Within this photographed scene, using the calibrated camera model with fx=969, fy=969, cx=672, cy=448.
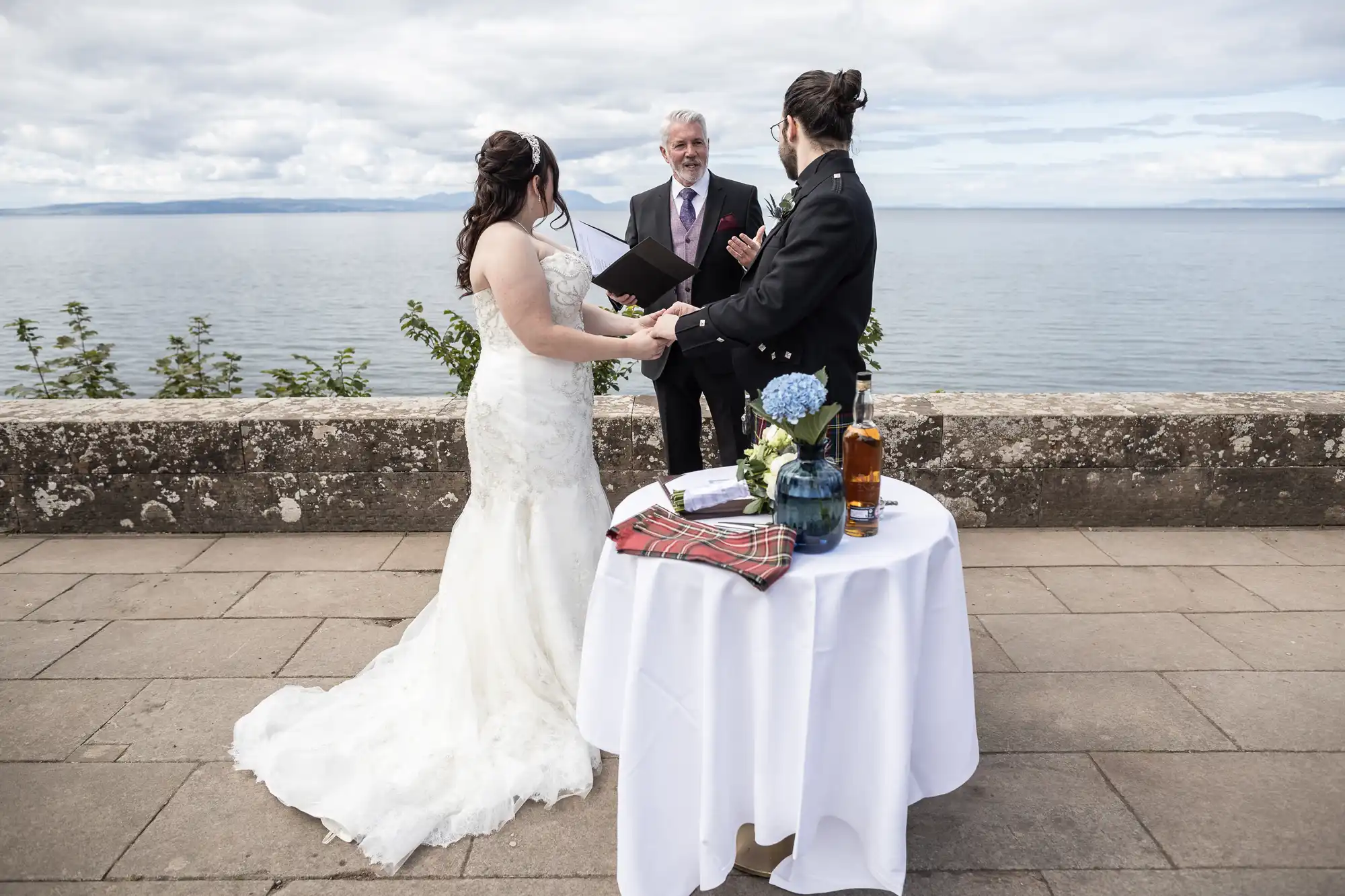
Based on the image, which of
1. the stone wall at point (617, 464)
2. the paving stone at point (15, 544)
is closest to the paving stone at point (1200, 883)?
the stone wall at point (617, 464)

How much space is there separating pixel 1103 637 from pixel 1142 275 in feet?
161

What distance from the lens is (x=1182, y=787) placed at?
2582mm

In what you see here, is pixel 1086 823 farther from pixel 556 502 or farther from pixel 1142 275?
pixel 1142 275

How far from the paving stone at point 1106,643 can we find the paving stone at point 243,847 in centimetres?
207

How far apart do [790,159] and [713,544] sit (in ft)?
4.57

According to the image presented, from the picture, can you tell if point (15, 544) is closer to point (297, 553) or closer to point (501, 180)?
point (297, 553)

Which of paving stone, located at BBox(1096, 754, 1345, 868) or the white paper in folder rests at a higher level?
the white paper in folder

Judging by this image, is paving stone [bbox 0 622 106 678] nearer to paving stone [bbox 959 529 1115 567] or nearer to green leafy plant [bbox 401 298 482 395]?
green leafy plant [bbox 401 298 482 395]

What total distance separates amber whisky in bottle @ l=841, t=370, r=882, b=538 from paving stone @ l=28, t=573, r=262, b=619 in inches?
107

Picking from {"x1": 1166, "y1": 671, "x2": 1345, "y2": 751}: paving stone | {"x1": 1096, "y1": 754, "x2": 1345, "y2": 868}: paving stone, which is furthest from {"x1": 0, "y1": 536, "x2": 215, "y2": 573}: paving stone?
{"x1": 1166, "y1": 671, "x2": 1345, "y2": 751}: paving stone

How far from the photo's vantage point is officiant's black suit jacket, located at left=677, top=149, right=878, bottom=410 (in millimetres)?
2680

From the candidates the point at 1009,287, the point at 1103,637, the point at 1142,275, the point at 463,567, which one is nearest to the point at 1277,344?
the point at 1009,287

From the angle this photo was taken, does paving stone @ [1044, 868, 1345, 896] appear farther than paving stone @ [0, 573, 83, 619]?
No

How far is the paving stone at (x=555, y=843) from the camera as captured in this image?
230 centimetres
